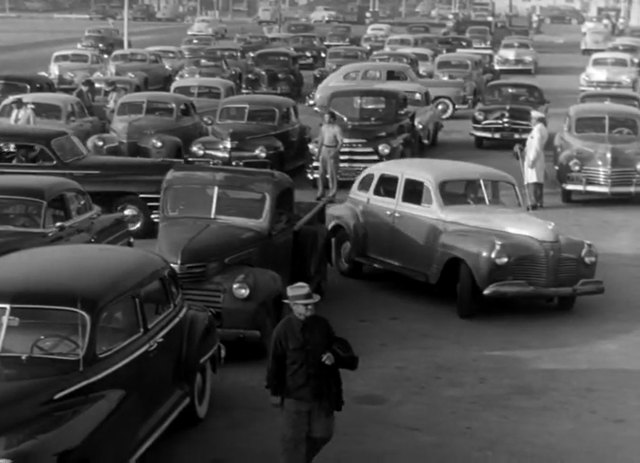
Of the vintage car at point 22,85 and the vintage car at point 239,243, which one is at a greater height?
the vintage car at point 239,243

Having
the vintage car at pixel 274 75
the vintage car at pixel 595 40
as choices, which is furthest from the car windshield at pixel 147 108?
the vintage car at pixel 595 40

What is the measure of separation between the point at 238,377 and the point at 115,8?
96.6 m

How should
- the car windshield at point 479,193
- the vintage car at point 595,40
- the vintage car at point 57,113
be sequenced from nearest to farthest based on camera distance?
1. the car windshield at point 479,193
2. the vintage car at point 57,113
3. the vintage car at point 595,40

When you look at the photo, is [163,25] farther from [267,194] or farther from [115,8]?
[267,194]

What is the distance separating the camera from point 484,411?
11109 mm

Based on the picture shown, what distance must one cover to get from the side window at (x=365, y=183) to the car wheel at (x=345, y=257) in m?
0.60

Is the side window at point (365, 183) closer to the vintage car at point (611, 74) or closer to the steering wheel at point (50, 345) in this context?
the steering wheel at point (50, 345)

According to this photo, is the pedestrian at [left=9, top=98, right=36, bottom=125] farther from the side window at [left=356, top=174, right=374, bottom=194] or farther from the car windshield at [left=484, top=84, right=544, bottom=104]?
the car windshield at [left=484, top=84, right=544, bottom=104]

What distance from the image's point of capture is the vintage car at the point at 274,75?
133 ft

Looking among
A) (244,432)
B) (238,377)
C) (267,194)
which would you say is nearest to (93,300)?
(244,432)

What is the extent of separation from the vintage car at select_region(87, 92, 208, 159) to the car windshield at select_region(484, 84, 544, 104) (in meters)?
8.80

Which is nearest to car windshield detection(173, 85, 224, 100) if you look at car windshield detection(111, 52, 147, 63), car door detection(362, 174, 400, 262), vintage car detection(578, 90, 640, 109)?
vintage car detection(578, 90, 640, 109)

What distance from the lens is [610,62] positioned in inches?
1848

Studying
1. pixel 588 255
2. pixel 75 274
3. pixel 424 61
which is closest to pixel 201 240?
pixel 75 274
